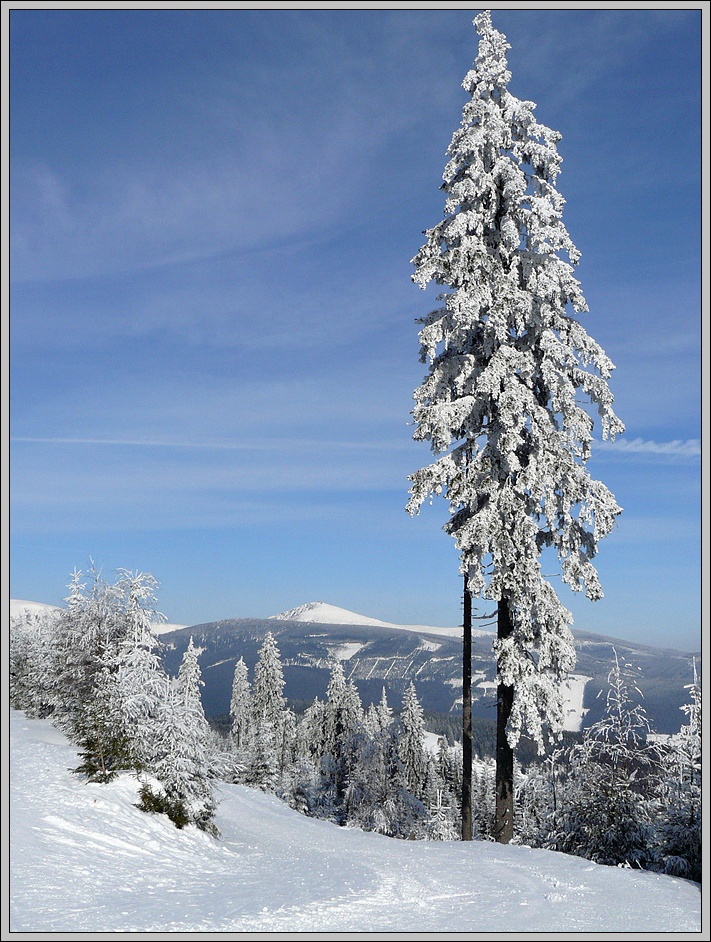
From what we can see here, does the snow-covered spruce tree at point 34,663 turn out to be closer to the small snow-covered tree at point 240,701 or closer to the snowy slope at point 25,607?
the snowy slope at point 25,607

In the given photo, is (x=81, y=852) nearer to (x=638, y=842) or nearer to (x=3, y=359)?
(x=3, y=359)

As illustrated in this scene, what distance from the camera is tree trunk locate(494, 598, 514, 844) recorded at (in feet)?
46.9

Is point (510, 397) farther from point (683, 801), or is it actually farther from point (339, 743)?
point (339, 743)

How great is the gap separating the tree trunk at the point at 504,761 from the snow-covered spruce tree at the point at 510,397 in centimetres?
3

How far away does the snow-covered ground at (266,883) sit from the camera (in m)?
8.65

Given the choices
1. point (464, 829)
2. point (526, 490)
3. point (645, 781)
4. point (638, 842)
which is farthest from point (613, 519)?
point (464, 829)

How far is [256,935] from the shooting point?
8172 mm

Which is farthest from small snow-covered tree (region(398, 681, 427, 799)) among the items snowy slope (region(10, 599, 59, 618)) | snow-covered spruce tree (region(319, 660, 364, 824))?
snowy slope (region(10, 599, 59, 618))

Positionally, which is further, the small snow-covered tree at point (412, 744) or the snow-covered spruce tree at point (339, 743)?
the small snow-covered tree at point (412, 744)

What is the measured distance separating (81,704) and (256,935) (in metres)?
A: 10.1

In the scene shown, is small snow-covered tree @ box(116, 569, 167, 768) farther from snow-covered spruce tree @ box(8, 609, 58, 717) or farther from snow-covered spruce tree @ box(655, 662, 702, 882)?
snow-covered spruce tree @ box(655, 662, 702, 882)

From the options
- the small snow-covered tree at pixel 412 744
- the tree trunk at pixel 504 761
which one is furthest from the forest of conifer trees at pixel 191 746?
the small snow-covered tree at pixel 412 744

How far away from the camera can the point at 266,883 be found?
35.4 ft

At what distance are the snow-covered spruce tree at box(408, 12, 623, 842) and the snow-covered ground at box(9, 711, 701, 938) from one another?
132 inches
